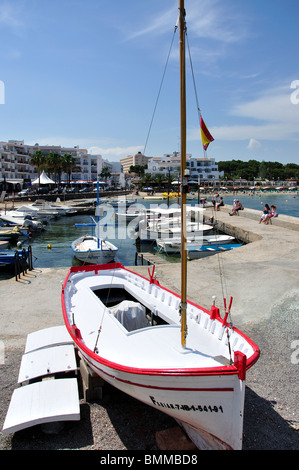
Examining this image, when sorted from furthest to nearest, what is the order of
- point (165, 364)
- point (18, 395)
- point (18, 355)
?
point (18, 355), point (18, 395), point (165, 364)

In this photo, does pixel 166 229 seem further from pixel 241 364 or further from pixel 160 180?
pixel 160 180

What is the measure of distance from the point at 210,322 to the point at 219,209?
3725cm

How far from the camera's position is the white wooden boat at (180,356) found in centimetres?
432

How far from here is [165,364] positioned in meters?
4.98

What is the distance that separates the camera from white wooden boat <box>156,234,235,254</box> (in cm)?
2385

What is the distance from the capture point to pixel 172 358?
5160 millimetres

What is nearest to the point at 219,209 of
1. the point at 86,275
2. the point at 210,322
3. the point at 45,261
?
the point at 45,261

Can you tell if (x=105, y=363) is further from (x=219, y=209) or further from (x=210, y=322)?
(x=219, y=209)

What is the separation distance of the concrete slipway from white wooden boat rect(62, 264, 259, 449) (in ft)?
2.93

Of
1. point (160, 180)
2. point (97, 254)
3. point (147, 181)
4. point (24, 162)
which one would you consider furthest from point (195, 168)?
point (97, 254)

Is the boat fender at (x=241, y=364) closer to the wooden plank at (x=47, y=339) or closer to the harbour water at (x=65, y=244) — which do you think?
the wooden plank at (x=47, y=339)

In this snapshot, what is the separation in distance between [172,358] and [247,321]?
15.5 feet

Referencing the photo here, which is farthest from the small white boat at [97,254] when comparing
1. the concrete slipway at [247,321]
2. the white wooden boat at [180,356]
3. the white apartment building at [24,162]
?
the white apartment building at [24,162]

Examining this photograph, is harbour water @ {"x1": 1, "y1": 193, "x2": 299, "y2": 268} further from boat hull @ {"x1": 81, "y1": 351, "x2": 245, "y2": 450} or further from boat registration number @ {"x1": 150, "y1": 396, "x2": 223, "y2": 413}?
boat registration number @ {"x1": 150, "y1": 396, "x2": 223, "y2": 413}
